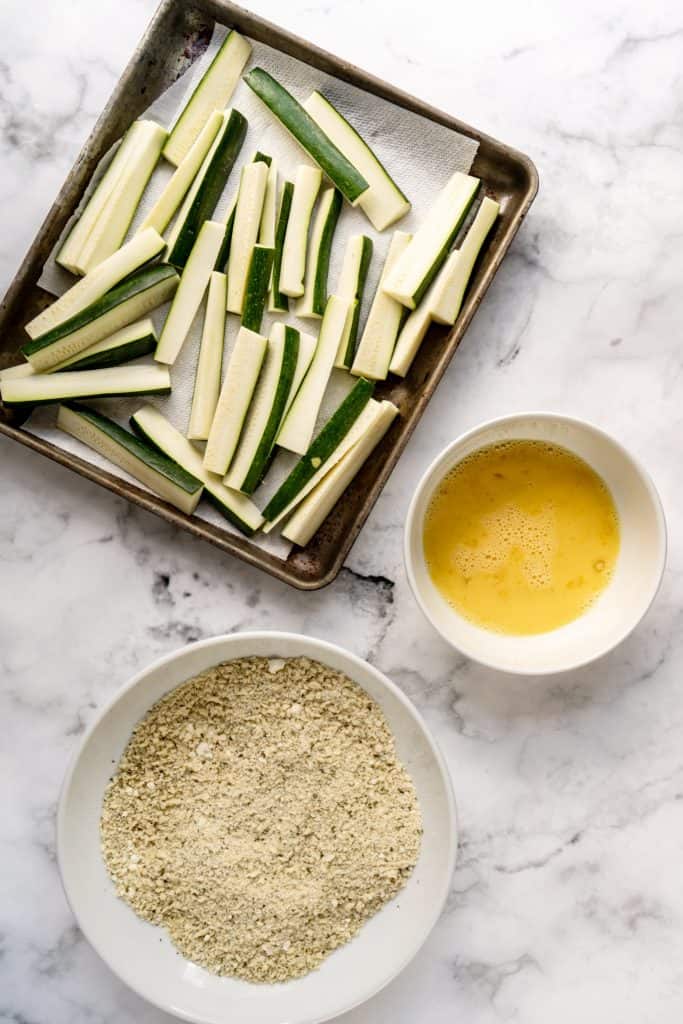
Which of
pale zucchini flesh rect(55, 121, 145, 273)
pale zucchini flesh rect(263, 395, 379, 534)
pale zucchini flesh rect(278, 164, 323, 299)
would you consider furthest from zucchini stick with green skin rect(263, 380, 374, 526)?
pale zucchini flesh rect(55, 121, 145, 273)

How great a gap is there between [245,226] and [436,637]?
2.86ft

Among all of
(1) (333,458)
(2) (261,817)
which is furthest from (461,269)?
(2) (261,817)

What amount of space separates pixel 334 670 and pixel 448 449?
47 centimetres

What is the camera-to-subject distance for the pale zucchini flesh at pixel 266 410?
1714mm

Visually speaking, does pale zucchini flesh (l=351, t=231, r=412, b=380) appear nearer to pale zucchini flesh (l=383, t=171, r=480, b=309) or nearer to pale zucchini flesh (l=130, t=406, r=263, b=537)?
pale zucchini flesh (l=383, t=171, r=480, b=309)

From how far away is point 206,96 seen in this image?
173 cm

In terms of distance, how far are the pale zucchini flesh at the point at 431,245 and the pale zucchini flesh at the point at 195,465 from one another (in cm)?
48

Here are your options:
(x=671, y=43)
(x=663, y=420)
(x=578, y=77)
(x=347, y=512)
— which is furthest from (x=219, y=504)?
(x=671, y=43)

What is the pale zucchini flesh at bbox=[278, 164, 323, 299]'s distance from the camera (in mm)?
1716

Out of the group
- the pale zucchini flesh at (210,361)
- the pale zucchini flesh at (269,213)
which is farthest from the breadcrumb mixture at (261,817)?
the pale zucchini flesh at (269,213)

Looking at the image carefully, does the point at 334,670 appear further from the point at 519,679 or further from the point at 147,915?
the point at 147,915

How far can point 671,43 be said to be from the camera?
1.81 m

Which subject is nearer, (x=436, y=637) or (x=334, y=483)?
(x=334, y=483)

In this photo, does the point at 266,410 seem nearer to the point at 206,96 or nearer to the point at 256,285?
the point at 256,285
